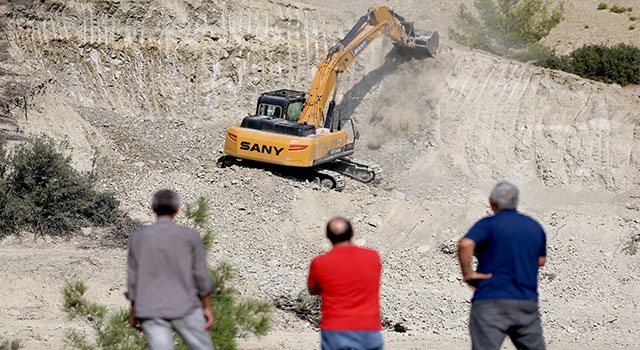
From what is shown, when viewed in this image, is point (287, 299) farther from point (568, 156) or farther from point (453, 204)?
point (568, 156)

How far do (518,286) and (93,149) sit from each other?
47.7 feet

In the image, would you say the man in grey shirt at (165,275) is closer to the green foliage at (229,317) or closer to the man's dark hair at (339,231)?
the man's dark hair at (339,231)

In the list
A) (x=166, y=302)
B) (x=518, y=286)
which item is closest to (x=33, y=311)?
(x=166, y=302)

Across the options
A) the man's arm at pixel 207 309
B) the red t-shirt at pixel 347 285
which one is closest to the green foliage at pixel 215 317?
the man's arm at pixel 207 309

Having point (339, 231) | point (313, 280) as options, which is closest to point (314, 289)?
point (313, 280)

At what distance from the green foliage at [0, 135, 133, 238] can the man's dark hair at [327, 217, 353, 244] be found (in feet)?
31.7

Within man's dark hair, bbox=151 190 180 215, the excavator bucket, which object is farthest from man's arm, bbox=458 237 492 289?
the excavator bucket

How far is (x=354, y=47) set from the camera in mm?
20109

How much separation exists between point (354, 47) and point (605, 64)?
792 cm

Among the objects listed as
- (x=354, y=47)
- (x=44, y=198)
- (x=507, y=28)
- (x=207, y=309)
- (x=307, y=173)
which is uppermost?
(x=507, y=28)

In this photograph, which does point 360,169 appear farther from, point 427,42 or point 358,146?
point 427,42

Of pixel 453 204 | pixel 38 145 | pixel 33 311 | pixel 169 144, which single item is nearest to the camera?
pixel 33 311

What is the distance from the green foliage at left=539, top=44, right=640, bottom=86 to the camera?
23531mm

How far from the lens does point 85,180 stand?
16031 millimetres
